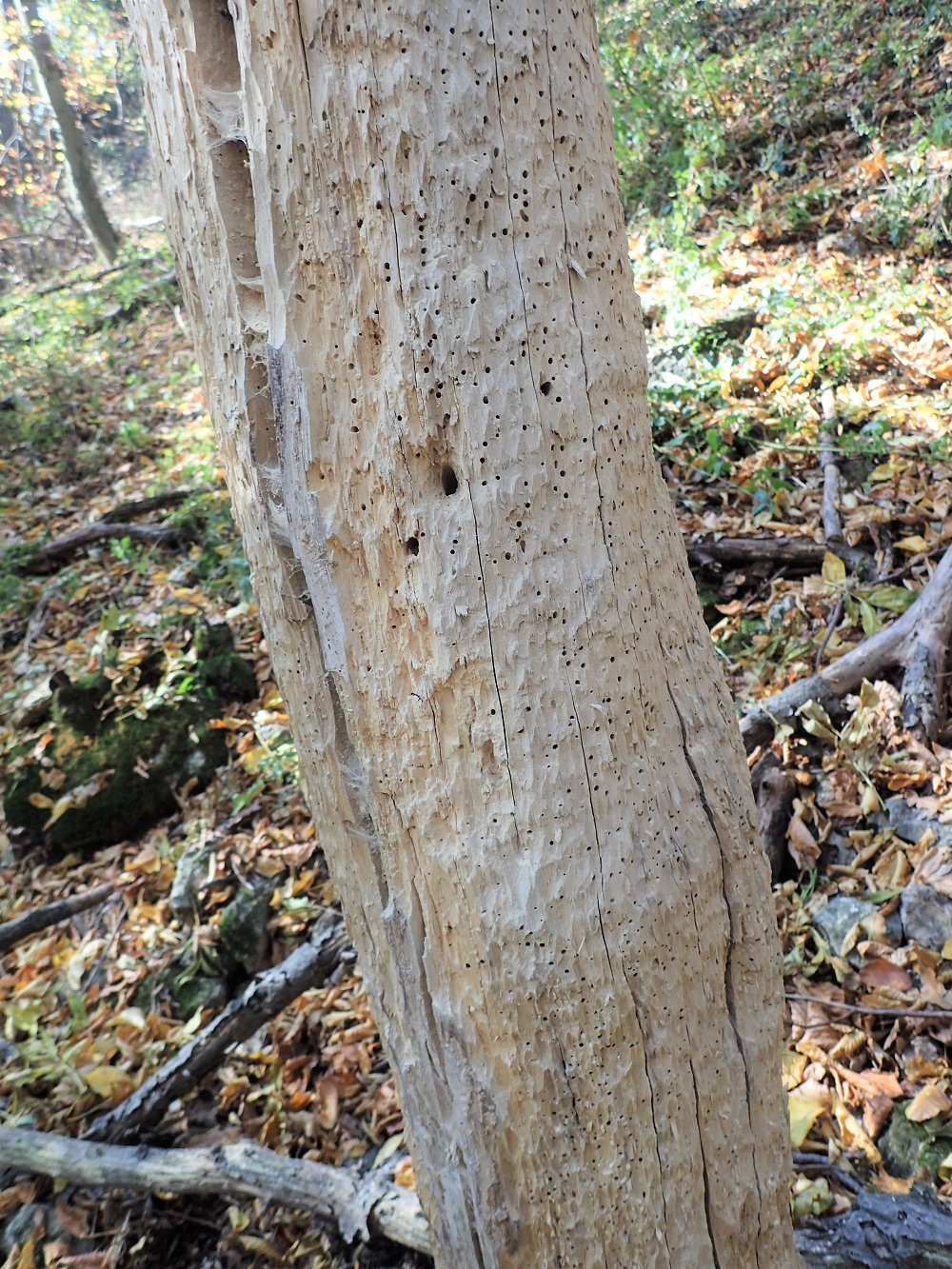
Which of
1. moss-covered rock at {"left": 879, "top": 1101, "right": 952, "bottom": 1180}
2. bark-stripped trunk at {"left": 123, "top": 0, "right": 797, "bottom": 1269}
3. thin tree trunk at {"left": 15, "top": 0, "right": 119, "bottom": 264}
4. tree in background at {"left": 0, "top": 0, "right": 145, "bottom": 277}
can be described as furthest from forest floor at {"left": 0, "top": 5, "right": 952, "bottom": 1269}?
tree in background at {"left": 0, "top": 0, "right": 145, "bottom": 277}

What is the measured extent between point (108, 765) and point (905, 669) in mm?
3856

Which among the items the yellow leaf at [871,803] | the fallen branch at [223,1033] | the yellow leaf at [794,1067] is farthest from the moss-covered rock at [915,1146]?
the fallen branch at [223,1033]

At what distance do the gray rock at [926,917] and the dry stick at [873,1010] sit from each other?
228 mm

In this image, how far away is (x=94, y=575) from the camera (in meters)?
6.39

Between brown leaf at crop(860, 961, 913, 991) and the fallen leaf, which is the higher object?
brown leaf at crop(860, 961, 913, 991)

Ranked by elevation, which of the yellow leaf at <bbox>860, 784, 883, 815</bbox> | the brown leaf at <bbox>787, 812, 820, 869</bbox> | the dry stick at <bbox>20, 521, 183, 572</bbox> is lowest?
the brown leaf at <bbox>787, 812, 820, 869</bbox>

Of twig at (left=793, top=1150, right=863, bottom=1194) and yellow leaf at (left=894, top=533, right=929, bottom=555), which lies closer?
twig at (left=793, top=1150, right=863, bottom=1194)

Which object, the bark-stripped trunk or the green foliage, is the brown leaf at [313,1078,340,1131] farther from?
the green foliage

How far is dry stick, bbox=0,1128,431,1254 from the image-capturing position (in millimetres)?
2162

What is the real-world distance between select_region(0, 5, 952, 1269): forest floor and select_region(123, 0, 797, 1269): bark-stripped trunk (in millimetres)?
1042

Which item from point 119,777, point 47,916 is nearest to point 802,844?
point 47,916

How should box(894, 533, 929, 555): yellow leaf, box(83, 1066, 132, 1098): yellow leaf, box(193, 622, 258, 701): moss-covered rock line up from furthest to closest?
box(193, 622, 258, 701): moss-covered rock → box(894, 533, 929, 555): yellow leaf → box(83, 1066, 132, 1098): yellow leaf

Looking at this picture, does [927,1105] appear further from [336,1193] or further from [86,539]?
[86,539]

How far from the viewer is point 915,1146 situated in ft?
6.77
